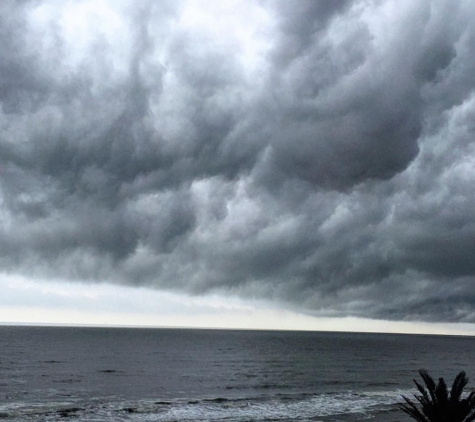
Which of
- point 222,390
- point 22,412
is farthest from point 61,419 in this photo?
point 222,390

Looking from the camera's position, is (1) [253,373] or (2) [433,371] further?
(2) [433,371]

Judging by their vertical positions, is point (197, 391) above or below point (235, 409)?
below

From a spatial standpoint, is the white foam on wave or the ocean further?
the ocean

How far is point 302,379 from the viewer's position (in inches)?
3300

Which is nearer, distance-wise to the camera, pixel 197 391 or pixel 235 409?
pixel 235 409

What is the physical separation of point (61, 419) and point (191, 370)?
5260 cm

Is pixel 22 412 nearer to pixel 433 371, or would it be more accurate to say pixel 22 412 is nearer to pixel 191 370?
pixel 191 370

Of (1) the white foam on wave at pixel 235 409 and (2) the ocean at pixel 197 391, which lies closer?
(1) the white foam on wave at pixel 235 409

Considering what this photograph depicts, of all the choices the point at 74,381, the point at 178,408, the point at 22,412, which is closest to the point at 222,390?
the point at 178,408

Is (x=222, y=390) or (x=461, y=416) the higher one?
(x=461, y=416)

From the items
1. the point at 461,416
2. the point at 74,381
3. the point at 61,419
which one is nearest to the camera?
the point at 461,416

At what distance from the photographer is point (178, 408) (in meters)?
53.7

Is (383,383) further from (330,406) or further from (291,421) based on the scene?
(291,421)

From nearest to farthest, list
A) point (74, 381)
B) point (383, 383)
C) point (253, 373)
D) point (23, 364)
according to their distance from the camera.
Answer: point (74, 381), point (383, 383), point (253, 373), point (23, 364)
